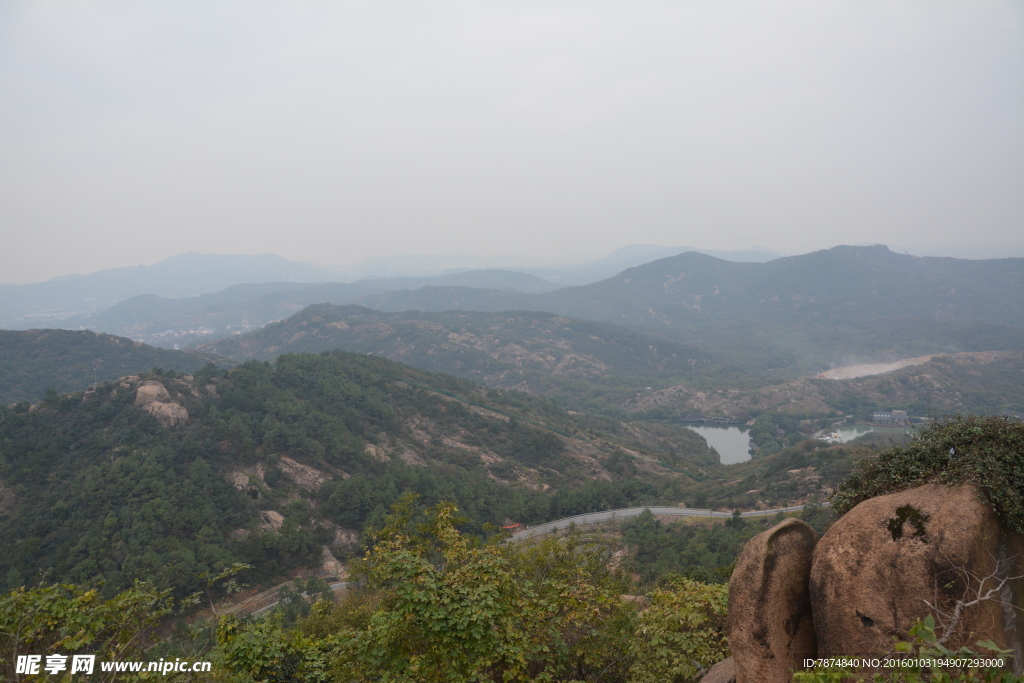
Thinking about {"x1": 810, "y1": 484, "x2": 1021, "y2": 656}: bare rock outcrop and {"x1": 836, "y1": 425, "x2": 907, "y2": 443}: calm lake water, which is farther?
{"x1": 836, "y1": 425, "x2": 907, "y2": 443}: calm lake water

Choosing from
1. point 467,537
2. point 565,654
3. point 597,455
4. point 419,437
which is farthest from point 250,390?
point 565,654

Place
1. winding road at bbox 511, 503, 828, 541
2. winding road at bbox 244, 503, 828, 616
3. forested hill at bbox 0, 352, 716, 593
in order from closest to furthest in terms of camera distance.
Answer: forested hill at bbox 0, 352, 716, 593, winding road at bbox 244, 503, 828, 616, winding road at bbox 511, 503, 828, 541

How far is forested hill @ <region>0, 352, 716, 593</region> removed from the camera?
42250 millimetres

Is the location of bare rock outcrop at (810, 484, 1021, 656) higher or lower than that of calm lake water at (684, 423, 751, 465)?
higher

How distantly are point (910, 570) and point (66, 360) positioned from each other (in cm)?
16747

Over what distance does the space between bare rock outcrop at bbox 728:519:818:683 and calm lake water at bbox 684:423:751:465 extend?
354ft

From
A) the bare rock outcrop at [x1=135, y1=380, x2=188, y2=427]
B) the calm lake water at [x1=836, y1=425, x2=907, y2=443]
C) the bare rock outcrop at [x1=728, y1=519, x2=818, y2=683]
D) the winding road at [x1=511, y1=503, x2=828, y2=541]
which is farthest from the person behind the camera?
the calm lake water at [x1=836, y1=425, x2=907, y2=443]

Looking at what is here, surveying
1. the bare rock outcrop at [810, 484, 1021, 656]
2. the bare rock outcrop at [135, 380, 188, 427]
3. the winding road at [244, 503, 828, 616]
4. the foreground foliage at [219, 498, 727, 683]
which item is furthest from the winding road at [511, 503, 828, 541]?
the bare rock outcrop at [810, 484, 1021, 656]

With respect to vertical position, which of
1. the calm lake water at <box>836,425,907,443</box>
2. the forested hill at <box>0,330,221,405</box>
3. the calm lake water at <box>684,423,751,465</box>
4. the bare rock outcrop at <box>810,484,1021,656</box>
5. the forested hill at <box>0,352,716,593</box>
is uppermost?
the bare rock outcrop at <box>810,484,1021,656</box>

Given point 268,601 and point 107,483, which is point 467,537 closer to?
point 268,601

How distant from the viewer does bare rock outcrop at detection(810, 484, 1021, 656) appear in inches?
Answer: 339

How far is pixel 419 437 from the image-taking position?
3132 inches

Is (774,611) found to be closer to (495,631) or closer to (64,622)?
(495,631)

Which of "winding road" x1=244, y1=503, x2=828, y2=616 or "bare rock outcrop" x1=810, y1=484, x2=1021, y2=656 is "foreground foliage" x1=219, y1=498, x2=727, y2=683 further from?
"winding road" x1=244, y1=503, x2=828, y2=616
